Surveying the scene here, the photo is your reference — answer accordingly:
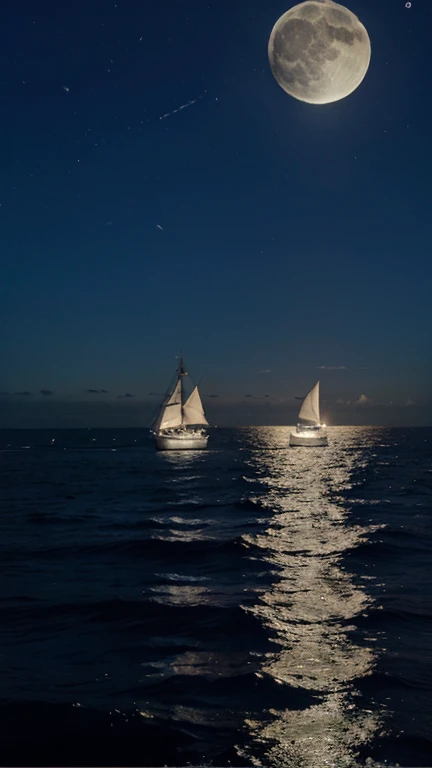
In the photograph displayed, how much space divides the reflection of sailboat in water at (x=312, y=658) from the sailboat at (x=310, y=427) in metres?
111

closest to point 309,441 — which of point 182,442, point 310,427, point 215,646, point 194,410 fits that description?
point 310,427

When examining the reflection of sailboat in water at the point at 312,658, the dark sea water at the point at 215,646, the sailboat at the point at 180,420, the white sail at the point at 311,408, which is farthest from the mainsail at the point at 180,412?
the reflection of sailboat in water at the point at 312,658

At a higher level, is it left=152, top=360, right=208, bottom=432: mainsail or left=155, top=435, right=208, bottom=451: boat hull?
left=152, top=360, right=208, bottom=432: mainsail

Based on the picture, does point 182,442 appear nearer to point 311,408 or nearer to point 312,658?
point 311,408

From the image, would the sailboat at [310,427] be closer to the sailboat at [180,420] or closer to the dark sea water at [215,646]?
the sailboat at [180,420]

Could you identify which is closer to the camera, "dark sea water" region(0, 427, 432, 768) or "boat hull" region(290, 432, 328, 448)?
"dark sea water" region(0, 427, 432, 768)

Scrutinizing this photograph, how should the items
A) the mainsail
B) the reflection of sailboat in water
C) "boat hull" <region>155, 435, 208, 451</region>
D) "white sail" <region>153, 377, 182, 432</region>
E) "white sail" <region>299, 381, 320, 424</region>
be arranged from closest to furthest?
1. the reflection of sailboat in water
2. "white sail" <region>153, 377, 182, 432</region>
3. the mainsail
4. "boat hull" <region>155, 435, 208, 451</region>
5. "white sail" <region>299, 381, 320, 424</region>

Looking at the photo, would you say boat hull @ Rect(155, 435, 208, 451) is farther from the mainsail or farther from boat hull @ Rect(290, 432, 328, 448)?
boat hull @ Rect(290, 432, 328, 448)

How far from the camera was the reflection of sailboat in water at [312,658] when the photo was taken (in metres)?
7.26

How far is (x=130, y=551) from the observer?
68.2 feet

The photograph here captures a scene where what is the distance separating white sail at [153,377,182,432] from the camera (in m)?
115

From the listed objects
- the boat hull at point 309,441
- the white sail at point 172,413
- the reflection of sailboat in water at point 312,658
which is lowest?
the reflection of sailboat in water at point 312,658

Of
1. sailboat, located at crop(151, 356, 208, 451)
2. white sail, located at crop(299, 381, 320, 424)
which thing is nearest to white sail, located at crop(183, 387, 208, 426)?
sailboat, located at crop(151, 356, 208, 451)

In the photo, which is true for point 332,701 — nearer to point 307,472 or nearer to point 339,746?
point 339,746
